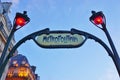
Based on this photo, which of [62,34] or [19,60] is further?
[19,60]

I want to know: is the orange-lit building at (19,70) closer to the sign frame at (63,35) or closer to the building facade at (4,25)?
the building facade at (4,25)

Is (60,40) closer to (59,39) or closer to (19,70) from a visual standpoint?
(59,39)

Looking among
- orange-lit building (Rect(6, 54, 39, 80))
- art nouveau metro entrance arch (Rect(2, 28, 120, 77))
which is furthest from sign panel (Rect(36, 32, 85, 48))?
orange-lit building (Rect(6, 54, 39, 80))

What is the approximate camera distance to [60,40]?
6.80 meters

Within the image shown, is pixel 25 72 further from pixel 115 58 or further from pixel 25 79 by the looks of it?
pixel 115 58

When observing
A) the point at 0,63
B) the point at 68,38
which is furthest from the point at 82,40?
the point at 0,63

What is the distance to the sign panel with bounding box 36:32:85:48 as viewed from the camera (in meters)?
6.71

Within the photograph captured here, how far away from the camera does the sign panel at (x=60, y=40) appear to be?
264 inches

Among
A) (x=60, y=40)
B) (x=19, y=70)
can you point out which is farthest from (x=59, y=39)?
(x=19, y=70)

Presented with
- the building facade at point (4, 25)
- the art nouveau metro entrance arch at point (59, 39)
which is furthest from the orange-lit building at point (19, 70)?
the art nouveau metro entrance arch at point (59, 39)

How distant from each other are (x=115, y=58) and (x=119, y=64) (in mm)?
208

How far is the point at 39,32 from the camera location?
7188mm

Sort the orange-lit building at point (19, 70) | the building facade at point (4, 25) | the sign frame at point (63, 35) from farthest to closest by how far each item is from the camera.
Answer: the orange-lit building at point (19, 70) < the building facade at point (4, 25) < the sign frame at point (63, 35)

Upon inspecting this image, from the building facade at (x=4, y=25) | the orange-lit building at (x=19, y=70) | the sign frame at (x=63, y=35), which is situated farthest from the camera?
the orange-lit building at (x=19, y=70)
